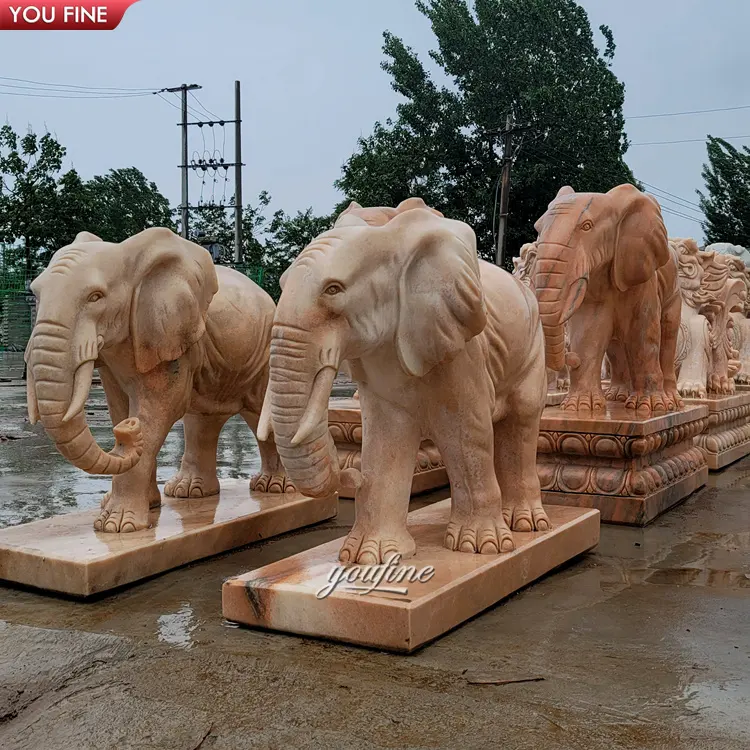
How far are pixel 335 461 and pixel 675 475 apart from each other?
3.21 metres

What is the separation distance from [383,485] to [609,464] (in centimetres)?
223

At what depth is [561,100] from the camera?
27016 millimetres

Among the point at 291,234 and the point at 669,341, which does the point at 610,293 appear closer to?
the point at 669,341

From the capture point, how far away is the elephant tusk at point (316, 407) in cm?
280

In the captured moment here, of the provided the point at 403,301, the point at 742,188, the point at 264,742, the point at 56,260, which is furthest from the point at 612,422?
the point at 742,188

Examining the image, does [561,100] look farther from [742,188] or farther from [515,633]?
[515,633]

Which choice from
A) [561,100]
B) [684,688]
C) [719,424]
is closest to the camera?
[684,688]

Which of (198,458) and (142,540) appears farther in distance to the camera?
(198,458)

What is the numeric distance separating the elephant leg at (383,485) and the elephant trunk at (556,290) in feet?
5.51

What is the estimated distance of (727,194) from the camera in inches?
1162

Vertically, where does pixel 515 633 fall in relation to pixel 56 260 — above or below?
below

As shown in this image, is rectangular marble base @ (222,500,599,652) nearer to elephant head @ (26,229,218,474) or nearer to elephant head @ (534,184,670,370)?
elephant head @ (26,229,218,474)

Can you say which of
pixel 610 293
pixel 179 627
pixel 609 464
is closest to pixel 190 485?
pixel 179 627

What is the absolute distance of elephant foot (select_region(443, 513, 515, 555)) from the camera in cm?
346
